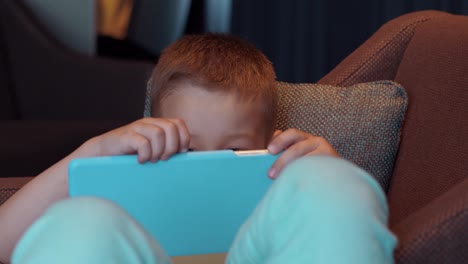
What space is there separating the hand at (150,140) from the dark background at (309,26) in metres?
1.79

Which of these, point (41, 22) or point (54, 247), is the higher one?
point (54, 247)

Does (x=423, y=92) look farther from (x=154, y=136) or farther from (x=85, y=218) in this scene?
(x=85, y=218)

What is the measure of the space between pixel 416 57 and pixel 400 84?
0.06 m

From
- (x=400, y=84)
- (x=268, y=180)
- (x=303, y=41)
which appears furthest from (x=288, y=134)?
(x=303, y=41)

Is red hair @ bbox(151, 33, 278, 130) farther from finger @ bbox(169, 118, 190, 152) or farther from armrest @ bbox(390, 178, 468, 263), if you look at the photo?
armrest @ bbox(390, 178, 468, 263)

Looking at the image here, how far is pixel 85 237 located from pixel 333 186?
0.22 meters

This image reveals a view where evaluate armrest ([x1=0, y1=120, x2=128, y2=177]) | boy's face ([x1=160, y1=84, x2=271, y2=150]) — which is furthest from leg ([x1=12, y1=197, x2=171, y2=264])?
armrest ([x1=0, y1=120, x2=128, y2=177])

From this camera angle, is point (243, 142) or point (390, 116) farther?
point (390, 116)

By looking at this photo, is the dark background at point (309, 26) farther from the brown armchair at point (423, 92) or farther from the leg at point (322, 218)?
the leg at point (322, 218)

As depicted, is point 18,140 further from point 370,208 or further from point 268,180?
point 370,208

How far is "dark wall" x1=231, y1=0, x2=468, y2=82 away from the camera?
3.00 meters

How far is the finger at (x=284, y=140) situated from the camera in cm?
97

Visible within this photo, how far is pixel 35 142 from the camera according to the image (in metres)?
2.01

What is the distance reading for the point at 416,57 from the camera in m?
1.48
